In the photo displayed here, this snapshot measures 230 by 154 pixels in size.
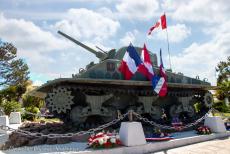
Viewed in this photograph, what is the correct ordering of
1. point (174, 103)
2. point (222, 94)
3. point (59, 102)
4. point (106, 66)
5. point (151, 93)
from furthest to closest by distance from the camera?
point (222, 94) < point (174, 103) < point (151, 93) < point (106, 66) < point (59, 102)

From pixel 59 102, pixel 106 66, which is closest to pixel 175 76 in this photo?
pixel 106 66

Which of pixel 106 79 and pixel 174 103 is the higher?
pixel 106 79

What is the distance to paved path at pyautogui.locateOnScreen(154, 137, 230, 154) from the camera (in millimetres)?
10006

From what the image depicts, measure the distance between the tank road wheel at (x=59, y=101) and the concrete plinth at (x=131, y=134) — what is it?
3.35 m

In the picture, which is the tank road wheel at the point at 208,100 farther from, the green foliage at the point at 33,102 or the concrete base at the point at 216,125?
the green foliage at the point at 33,102

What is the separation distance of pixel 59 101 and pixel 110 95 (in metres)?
2.64

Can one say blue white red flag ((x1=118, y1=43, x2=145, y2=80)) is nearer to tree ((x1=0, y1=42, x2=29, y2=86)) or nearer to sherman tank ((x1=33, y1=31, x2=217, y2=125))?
sherman tank ((x1=33, y1=31, x2=217, y2=125))

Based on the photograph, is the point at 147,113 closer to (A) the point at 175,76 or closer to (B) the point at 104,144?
(A) the point at 175,76

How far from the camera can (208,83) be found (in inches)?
698

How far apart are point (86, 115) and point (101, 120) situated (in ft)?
4.01

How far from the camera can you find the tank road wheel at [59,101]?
12.4 meters

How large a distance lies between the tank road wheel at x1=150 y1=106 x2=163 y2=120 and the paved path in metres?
4.14

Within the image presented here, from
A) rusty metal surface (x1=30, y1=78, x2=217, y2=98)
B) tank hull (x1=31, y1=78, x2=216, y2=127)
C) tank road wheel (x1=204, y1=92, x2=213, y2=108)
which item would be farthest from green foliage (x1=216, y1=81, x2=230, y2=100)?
rusty metal surface (x1=30, y1=78, x2=217, y2=98)

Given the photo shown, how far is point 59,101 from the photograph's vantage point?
487 inches
